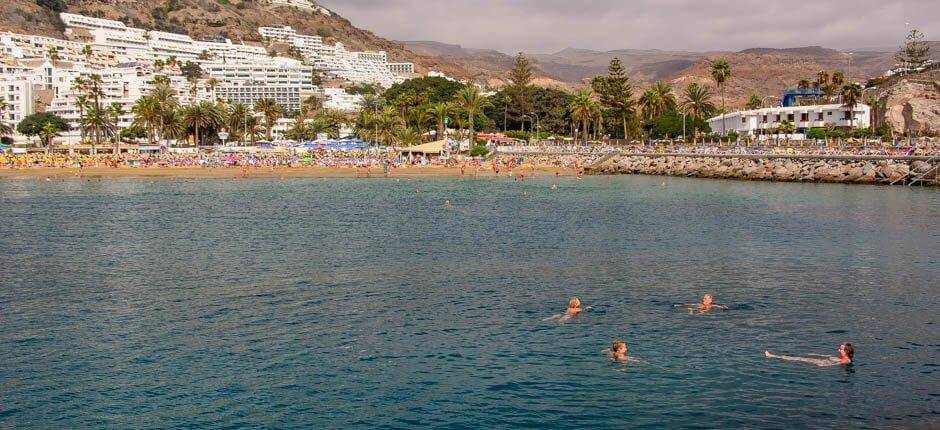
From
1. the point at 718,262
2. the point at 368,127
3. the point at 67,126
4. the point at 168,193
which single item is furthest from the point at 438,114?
the point at 718,262

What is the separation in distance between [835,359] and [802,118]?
9097 cm

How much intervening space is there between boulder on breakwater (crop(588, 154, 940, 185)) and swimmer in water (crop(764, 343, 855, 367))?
51.1 m

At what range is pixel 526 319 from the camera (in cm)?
2022

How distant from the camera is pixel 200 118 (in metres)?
110

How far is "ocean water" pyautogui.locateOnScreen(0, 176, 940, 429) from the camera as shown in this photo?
14.3 meters

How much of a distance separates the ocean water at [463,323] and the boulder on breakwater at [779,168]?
76.3 ft

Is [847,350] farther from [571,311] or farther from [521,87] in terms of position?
[521,87]

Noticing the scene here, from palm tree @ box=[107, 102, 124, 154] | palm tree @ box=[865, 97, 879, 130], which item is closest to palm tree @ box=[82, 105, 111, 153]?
palm tree @ box=[107, 102, 124, 154]

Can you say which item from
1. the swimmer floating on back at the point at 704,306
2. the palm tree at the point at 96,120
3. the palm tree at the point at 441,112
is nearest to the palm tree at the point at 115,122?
the palm tree at the point at 96,120

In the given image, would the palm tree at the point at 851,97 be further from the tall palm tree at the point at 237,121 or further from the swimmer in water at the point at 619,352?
the swimmer in water at the point at 619,352

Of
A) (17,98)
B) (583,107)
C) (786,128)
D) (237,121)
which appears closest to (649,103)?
(583,107)

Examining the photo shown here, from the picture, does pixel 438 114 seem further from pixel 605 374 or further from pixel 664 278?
pixel 605 374

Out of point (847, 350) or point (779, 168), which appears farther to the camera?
point (779, 168)

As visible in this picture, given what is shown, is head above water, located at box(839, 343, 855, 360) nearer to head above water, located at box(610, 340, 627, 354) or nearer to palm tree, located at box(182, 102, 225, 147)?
head above water, located at box(610, 340, 627, 354)
